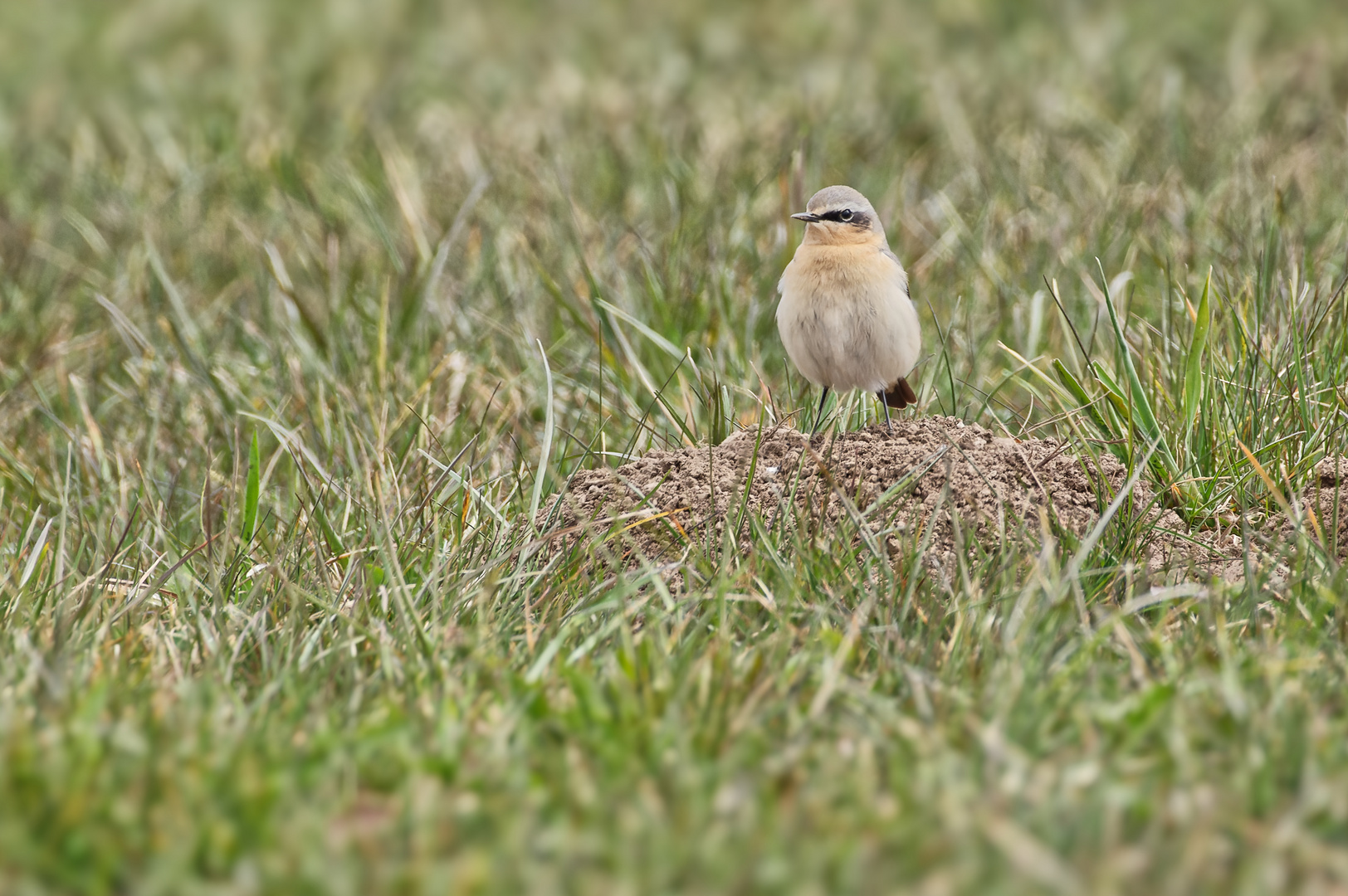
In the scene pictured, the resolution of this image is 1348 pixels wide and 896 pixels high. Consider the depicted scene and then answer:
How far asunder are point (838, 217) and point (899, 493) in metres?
1.03

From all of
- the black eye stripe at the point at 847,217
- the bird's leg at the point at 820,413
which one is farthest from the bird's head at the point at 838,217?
the bird's leg at the point at 820,413

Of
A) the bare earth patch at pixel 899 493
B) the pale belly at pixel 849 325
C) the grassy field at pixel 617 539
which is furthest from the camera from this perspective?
the pale belly at pixel 849 325

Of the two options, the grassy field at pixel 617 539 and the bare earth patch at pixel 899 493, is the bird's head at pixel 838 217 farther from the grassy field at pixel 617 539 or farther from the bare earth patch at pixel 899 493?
the bare earth patch at pixel 899 493

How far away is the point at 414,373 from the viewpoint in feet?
17.3

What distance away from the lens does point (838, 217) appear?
4.54 m

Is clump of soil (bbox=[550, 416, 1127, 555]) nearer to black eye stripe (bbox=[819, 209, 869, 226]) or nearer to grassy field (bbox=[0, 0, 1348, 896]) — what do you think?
grassy field (bbox=[0, 0, 1348, 896])

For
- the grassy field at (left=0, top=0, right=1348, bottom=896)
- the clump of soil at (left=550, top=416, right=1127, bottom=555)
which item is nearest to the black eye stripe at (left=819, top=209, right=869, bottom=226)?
the grassy field at (left=0, top=0, right=1348, bottom=896)

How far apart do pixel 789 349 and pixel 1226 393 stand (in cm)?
118

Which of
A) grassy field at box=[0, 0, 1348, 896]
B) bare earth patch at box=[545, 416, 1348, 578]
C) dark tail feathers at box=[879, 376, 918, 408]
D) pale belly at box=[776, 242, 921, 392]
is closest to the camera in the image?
grassy field at box=[0, 0, 1348, 896]

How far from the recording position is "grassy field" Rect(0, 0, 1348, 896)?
8.34 ft

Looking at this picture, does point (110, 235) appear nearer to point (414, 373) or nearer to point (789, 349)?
point (414, 373)

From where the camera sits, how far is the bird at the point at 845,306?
14.3 ft

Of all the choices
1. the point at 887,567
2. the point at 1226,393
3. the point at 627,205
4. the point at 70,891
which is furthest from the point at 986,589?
the point at 627,205

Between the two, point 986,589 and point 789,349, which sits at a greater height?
point 789,349
